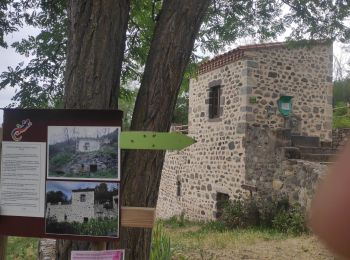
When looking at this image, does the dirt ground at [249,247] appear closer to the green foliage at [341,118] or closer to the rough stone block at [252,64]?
the rough stone block at [252,64]

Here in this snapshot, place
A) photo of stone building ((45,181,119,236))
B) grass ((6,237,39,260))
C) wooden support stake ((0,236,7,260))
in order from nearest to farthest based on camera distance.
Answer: photo of stone building ((45,181,119,236)), wooden support stake ((0,236,7,260)), grass ((6,237,39,260))

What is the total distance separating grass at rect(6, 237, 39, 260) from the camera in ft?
23.9

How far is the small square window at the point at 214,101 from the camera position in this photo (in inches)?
525

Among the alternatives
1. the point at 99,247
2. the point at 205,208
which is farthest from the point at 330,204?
the point at 205,208

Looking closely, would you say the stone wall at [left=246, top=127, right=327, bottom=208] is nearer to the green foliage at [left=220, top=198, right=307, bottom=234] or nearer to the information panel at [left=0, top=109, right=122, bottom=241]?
the green foliage at [left=220, top=198, right=307, bottom=234]

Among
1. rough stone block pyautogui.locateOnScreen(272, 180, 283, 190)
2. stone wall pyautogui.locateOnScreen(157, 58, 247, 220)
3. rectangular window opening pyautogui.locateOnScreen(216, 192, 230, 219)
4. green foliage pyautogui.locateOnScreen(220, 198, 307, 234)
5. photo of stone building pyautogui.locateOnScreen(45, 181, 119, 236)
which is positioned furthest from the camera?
rectangular window opening pyautogui.locateOnScreen(216, 192, 230, 219)

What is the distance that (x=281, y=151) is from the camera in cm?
1150

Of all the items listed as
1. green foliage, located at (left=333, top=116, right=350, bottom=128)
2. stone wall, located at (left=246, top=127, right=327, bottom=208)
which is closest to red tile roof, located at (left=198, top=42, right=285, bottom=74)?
stone wall, located at (left=246, top=127, right=327, bottom=208)

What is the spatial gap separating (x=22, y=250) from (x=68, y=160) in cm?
588

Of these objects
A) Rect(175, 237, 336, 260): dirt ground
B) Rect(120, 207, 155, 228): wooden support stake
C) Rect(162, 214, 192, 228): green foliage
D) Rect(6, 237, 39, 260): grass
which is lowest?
Rect(162, 214, 192, 228): green foliage

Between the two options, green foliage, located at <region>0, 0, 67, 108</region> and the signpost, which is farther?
green foliage, located at <region>0, 0, 67, 108</region>

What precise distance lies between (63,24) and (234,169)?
7520 mm

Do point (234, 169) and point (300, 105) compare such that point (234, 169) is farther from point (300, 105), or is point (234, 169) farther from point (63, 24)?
point (63, 24)

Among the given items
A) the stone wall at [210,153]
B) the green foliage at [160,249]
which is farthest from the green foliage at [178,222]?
the green foliage at [160,249]
